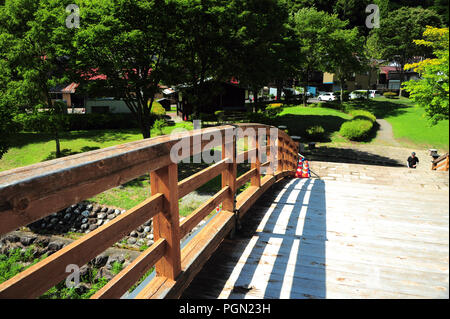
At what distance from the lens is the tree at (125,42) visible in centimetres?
1379

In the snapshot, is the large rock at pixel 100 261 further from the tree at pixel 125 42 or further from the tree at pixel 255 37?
the tree at pixel 255 37

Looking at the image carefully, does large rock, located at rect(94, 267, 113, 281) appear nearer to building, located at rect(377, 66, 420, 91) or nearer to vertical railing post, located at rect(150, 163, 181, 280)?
vertical railing post, located at rect(150, 163, 181, 280)

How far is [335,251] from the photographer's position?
335cm

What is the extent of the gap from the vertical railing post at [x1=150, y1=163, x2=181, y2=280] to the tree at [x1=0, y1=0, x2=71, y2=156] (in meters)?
14.8

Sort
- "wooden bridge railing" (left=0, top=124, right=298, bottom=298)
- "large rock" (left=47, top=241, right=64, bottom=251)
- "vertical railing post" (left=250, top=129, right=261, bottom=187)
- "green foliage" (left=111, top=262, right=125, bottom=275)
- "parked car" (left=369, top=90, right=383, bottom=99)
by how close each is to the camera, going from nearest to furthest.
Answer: "wooden bridge railing" (left=0, top=124, right=298, bottom=298)
"vertical railing post" (left=250, top=129, right=261, bottom=187)
"green foliage" (left=111, top=262, right=125, bottom=275)
"large rock" (left=47, top=241, right=64, bottom=251)
"parked car" (left=369, top=90, right=383, bottom=99)

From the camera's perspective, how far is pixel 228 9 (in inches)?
681

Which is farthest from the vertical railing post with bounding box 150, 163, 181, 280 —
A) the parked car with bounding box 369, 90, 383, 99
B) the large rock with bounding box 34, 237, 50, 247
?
the parked car with bounding box 369, 90, 383, 99

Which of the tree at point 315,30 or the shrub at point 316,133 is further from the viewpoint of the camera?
the tree at point 315,30

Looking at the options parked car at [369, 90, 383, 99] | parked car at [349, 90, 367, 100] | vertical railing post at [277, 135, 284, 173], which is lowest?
vertical railing post at [277, 135, 284, 173]

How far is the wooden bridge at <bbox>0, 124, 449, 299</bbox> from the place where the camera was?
133 centimetres

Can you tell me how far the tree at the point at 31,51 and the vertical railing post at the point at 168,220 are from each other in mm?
14821

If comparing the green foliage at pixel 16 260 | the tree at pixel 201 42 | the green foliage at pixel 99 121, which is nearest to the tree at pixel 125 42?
the tree at pixel 201 42

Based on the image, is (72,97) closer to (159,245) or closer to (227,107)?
(227,107)

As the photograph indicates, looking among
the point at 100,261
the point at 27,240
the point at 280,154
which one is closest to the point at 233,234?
the point at 280,154
